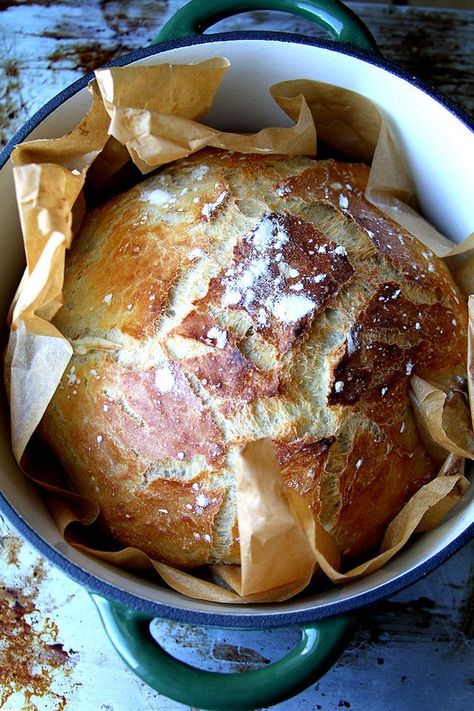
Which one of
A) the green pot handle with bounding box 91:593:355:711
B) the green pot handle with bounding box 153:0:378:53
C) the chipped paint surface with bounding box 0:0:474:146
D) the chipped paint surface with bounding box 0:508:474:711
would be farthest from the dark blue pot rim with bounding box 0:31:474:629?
the chipped paint surface with bounding box 0:0:474:146

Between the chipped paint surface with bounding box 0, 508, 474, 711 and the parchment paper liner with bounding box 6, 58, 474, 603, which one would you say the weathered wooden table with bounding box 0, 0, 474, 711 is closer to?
the chipped paint surface with bounding box 0, 508, 474, 711

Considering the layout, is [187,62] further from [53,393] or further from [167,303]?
[53,393]

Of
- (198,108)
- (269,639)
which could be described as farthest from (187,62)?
(269,639)

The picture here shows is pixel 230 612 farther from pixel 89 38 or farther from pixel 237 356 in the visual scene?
pixel 89 38

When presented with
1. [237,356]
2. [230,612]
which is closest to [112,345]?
[237,356]

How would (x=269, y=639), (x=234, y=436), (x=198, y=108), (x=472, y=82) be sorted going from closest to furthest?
(x=234, y=436) → (x=198, y=108) → (x=269, y=639) → (x=472, y=82)
